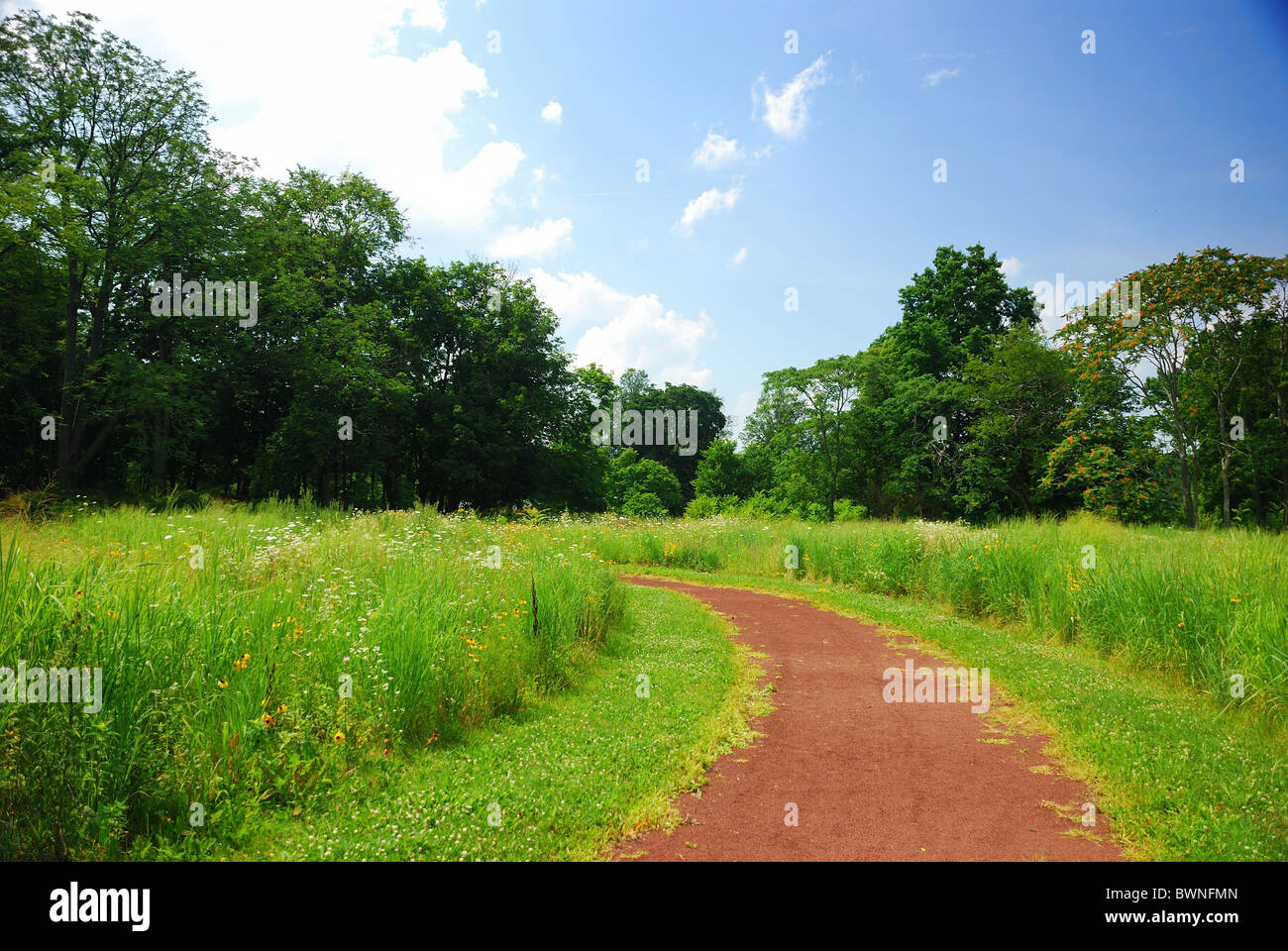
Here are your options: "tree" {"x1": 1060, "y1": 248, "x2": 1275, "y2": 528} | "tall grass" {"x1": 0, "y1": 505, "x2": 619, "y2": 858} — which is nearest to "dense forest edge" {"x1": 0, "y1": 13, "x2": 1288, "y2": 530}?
"tree" {"x1": 1060, "y1": 248, "x2": 1275, "y2": 528}

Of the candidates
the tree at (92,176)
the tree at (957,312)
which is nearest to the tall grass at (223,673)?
the tree at (92,176)

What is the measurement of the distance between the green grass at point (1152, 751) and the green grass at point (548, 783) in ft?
9.88

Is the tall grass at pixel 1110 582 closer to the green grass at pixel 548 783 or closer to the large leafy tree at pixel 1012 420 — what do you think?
the green grass at pixel 548 783

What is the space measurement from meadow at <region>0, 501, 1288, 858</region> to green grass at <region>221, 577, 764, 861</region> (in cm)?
3

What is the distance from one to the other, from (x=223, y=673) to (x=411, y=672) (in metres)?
1.48

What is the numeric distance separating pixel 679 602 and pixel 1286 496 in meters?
26.8

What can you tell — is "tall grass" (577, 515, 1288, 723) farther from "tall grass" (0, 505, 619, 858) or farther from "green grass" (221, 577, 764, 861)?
"tall grass" (0, 505, 619, 858)

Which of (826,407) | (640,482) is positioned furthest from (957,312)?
(640,482)

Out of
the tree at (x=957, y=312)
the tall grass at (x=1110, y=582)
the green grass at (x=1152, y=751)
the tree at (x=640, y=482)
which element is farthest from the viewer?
the tree at (x=640, y=482)

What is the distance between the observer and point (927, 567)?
14.7m

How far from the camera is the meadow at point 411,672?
12.8 feet

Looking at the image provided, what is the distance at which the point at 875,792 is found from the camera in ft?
16.9
